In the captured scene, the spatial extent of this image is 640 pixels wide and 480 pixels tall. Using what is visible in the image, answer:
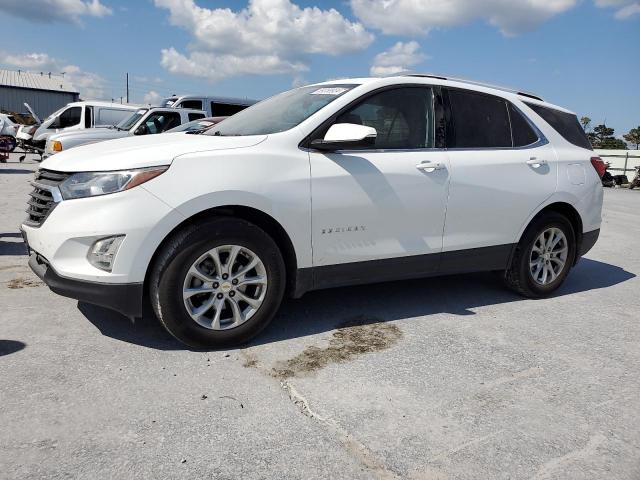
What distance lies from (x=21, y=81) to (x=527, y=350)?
75093 millimetres

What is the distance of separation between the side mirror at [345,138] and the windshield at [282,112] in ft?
0.82

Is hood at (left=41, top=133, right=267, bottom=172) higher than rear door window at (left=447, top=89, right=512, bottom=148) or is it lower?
lower

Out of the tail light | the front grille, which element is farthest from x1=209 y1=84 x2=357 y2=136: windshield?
the tail light

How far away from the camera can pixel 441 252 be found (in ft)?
13.4

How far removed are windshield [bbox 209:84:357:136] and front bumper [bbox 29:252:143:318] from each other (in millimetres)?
1378

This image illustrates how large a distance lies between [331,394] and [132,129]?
1002cm

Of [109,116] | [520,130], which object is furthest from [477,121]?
[109,116]

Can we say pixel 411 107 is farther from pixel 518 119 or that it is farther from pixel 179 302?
pixel 179 302

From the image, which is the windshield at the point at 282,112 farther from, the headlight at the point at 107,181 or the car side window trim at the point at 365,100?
the headlight at the point at 107,181

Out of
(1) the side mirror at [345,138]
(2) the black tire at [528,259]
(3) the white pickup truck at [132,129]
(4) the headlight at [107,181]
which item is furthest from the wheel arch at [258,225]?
(3) the white pickup truck at [132,129]

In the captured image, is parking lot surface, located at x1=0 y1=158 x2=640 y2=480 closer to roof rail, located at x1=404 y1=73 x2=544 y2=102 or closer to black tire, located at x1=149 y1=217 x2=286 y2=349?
black tire, located at x1=149 y1=217 x2=286 y2=349

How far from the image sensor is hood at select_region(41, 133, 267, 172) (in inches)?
121

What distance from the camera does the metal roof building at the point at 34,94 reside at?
59.9 meters

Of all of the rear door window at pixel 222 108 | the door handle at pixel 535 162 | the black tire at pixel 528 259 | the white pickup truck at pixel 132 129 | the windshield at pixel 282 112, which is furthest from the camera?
the rear door window at pixel 222 108
